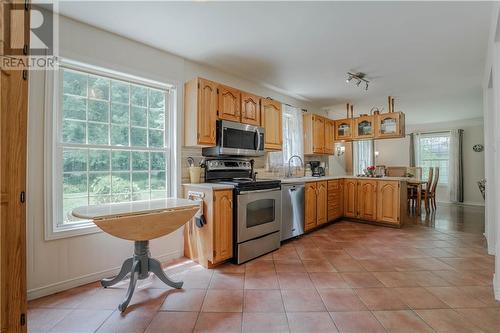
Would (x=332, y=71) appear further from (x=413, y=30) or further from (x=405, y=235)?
(x=405, y=235)

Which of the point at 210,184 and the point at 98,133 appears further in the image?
the point at 210,184

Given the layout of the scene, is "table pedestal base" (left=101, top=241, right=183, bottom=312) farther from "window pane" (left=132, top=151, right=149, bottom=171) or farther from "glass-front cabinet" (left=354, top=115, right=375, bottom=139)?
"glass-front cabinet" (left=354, top=115, right=375, bottom=139)

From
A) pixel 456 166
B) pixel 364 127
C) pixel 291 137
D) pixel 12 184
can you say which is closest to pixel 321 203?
pixel 291 137

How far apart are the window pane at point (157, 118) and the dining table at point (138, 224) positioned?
1.13 meters

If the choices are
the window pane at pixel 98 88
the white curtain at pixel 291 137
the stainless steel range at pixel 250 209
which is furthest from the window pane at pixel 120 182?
the white curtain at pixel 291 137

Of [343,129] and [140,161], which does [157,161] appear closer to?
[140,161]

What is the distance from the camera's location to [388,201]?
4.18 m

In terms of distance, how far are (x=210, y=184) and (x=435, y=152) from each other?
7828 millimetres

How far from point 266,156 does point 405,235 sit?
99.8 inches

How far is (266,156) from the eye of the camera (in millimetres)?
4004

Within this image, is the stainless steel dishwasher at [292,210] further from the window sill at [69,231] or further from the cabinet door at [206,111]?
the window sill at [69,231]

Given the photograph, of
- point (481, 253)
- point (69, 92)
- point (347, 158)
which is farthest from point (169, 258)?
point (347, 158)

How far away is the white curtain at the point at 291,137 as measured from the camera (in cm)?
423

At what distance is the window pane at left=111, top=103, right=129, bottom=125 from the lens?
250 cm
